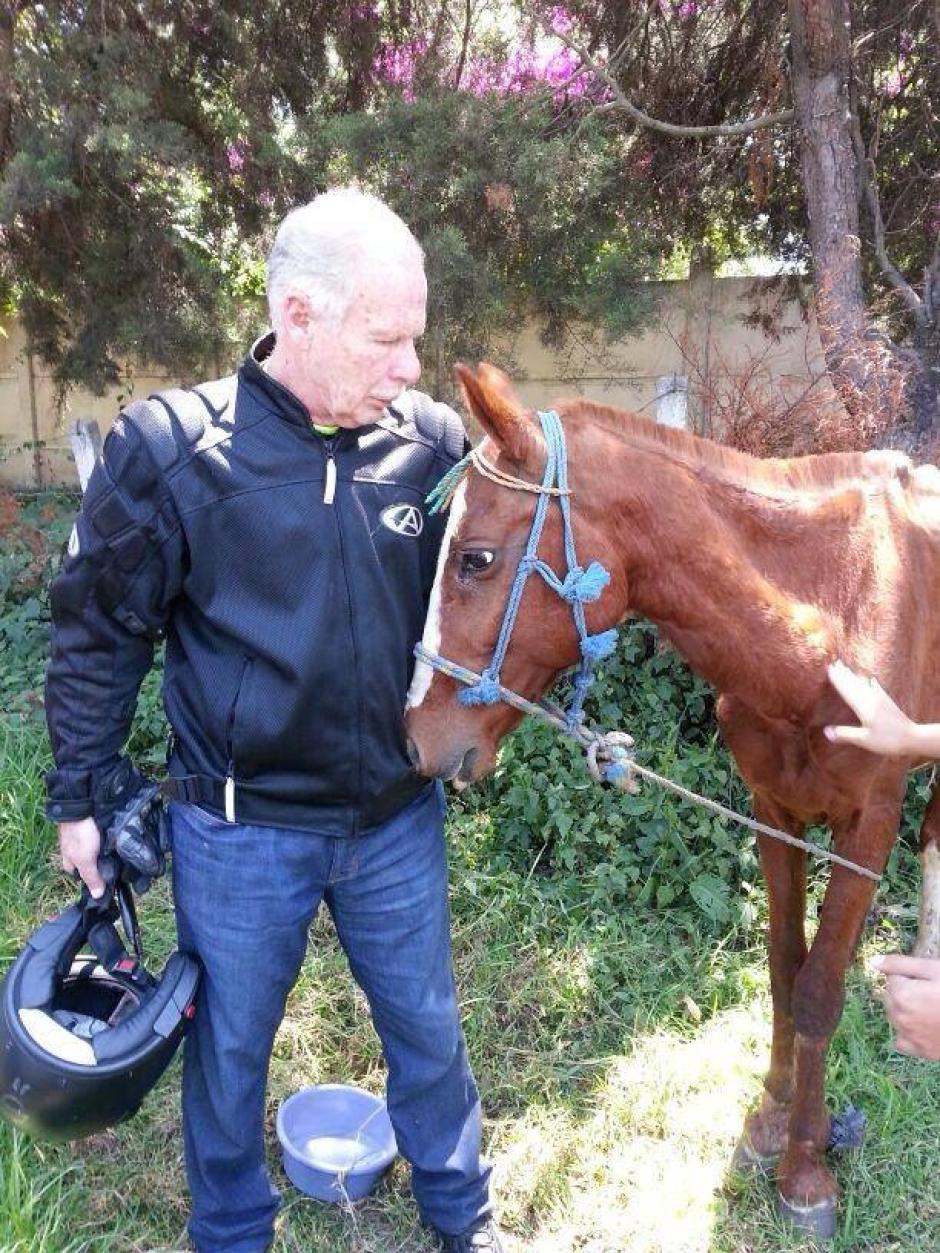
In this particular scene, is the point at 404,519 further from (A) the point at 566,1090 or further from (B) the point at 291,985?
(A) the point at 566,1090

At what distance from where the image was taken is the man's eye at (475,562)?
6.19 ft

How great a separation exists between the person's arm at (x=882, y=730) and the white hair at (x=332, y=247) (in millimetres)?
1253

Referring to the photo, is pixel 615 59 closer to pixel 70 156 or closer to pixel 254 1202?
pixel 70 156

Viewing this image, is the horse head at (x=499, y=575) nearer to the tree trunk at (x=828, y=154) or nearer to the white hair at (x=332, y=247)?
the white hair at (x=332, y=247)

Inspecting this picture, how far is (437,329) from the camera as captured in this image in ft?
15.0

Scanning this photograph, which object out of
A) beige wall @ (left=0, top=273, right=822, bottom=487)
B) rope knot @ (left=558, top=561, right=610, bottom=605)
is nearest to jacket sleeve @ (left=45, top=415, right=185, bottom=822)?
rope knot @ (left=558, top=561, right=610, bottom=605)

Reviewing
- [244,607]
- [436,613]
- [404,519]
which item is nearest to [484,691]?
[436,613]

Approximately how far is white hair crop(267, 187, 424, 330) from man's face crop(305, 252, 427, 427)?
21 millimetres

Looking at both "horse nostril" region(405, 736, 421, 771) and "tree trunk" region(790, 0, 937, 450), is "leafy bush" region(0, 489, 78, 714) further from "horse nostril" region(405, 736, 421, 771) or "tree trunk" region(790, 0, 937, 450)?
"tree trunk" region(790, 0, 937, 450)

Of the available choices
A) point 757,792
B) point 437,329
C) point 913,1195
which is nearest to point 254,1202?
point 757,792

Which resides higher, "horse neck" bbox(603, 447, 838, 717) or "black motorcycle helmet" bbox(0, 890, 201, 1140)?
"horse neck" bbox(603, 447, 838, 717)

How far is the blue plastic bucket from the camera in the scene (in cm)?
250

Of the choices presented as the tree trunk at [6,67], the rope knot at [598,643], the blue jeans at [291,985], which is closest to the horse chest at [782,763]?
the rope knot at [598,643]

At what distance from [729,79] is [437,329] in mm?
2319
